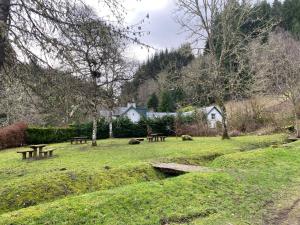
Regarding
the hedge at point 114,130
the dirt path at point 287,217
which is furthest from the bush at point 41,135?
the dirt path at point 287,217

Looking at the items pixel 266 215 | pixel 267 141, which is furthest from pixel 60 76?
pixel 267 141

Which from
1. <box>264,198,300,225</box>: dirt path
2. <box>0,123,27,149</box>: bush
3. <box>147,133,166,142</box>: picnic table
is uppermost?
<box>0,123,27,149</box>: bush

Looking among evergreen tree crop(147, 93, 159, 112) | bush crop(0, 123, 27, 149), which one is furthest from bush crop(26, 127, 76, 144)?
evergreen tree crop(147, 93, 159, 112)

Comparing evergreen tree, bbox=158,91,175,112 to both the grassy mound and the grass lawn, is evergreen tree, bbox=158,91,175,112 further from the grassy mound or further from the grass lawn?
the grassy mound

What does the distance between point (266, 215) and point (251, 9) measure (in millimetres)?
22026

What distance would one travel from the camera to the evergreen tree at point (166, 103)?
6211cm

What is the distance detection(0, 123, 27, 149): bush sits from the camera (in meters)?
30.0

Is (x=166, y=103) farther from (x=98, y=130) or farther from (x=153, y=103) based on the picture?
(x=98, y=130)

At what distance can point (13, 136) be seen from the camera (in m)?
30.8

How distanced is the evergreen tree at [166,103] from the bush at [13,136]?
3291 centimetres

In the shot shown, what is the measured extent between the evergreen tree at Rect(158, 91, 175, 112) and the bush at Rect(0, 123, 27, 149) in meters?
32.9

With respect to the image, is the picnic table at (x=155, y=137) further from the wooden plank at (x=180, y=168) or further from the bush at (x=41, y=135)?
the wooden plank at (x=180, y=168)

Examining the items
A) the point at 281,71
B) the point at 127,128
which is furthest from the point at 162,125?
the point at 281,71

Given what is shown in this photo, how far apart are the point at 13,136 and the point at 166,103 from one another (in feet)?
114
